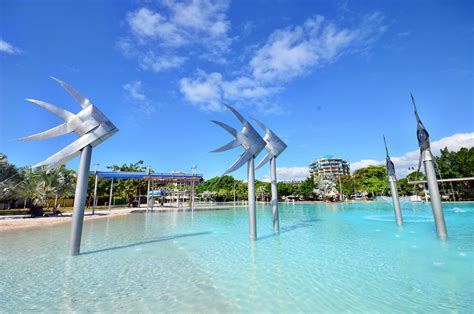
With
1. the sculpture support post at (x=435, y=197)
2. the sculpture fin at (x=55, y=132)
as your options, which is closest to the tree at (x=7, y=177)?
the sculpture fin at (x=55, y=132)

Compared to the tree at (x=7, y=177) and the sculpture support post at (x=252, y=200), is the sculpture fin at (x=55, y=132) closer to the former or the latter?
the sculpture support post at (x=252, y=200)

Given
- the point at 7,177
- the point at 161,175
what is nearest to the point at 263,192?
the point at 161,175

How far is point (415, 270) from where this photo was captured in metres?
5.77

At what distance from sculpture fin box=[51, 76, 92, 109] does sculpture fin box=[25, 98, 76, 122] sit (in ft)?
1.61

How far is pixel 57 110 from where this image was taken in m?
8.09

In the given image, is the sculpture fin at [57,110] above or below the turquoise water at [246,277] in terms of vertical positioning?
above

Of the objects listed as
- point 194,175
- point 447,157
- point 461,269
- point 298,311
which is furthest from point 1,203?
point 447,157

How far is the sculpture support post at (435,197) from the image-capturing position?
971 cm

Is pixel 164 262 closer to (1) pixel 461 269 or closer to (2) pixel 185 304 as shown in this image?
(2) pixel 185 304

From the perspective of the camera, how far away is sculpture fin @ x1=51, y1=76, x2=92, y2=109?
8.13m

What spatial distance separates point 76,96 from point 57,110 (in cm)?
74

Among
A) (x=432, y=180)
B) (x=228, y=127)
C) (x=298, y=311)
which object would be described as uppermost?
(x=228, y=127)

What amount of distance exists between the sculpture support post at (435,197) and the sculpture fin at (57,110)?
13.7m

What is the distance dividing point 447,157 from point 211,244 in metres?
54.7
